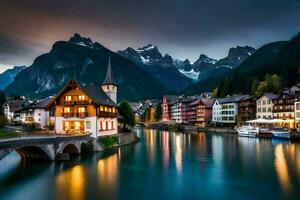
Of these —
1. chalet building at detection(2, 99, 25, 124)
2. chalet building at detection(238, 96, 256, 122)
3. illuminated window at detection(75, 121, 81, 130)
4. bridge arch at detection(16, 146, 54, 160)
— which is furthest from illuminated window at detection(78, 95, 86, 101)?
chalet building at detection(238, 96, 256, 122)

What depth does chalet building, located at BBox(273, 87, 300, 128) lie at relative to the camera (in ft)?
380

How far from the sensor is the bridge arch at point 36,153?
168ft

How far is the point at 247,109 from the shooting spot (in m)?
144

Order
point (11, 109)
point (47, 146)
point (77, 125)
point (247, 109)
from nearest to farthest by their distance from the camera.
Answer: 1. point (47, 146)
2. point (77, 125)
3. point (247, 109)
4. point (11, 109)

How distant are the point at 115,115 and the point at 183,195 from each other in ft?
167

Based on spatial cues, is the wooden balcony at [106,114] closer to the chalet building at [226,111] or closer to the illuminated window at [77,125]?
Answer: the illuminated window at [77,125]

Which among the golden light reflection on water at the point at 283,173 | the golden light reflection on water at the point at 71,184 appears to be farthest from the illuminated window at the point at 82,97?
the golden light reflection on water at the point at 283,173

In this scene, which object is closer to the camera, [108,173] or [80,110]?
[108,173]

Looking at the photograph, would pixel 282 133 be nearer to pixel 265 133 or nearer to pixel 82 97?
pixel 265 133

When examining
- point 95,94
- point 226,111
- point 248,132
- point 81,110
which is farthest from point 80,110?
point 226,111

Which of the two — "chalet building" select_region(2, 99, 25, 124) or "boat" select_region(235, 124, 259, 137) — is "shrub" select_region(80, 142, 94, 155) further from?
"chalet building" select_region(2, 99, 25, 124)

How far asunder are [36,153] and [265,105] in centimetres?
9920

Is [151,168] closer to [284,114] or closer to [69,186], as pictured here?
[69,186]

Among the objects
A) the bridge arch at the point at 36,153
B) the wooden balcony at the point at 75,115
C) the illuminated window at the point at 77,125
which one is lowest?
the bridge arch at the point at 36,153
